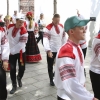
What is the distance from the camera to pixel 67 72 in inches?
81.4

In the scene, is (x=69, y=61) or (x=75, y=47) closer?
(x=69, y=61)

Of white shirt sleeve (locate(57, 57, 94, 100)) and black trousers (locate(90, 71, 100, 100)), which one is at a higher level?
white shirt sleeve (locate(57, 57, 94, 100))

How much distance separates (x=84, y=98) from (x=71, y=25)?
72 cm

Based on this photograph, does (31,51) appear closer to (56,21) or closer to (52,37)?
(52,37)

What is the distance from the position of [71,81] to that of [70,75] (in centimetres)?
6

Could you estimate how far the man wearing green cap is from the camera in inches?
79.7

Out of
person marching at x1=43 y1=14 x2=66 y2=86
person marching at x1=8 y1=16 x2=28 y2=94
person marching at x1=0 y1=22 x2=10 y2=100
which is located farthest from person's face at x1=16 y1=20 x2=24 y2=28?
person marching at x1=0 y1=22 x2=10 y2=100

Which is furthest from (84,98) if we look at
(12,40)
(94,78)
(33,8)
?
(33,8)

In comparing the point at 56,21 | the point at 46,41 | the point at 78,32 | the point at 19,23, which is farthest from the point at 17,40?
the point at 78,32

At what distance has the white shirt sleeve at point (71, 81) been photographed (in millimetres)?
2014

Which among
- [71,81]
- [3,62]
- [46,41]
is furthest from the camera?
[46,41]

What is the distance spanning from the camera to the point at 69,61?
2.08 metres

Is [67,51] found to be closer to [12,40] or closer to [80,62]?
[80,62]

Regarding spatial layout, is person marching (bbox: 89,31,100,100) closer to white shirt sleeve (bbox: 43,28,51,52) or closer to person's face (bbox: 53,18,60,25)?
white shirt sleeve (bbox: 43,28,51,52)
